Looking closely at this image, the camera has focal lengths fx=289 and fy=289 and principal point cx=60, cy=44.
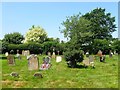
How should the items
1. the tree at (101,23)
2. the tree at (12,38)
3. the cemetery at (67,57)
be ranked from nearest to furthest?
the cemetery at (67,57) < the tree at (12,38) < the tree at (101,23)

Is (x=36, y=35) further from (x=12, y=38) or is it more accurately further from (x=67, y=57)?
(x=67, y=57)

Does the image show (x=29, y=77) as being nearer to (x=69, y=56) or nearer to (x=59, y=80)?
(x=59, y=80)

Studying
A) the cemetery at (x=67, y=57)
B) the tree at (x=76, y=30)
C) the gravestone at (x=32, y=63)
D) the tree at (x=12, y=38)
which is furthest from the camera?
the tree at (x=12, y=38)

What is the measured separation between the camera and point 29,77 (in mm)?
17484

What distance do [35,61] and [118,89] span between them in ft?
32.8

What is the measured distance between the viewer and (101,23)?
9056 centimetres

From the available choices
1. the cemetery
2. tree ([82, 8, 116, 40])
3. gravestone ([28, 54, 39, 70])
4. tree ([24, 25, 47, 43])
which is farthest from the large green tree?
gravestone ([28, 54, 39, 70])

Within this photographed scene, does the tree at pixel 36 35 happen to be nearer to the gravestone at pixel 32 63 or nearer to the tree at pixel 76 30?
the tree at pixel 76 30

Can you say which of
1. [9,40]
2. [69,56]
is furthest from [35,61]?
[9,40]

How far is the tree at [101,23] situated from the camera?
87250mm

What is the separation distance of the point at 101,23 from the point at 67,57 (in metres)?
67.5

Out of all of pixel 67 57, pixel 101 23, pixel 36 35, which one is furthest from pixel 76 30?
pixel 67 57

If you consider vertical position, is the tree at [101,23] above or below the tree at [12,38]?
above

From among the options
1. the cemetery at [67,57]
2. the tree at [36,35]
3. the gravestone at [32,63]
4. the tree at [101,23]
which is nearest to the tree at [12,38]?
the cemetery at [67,57]
